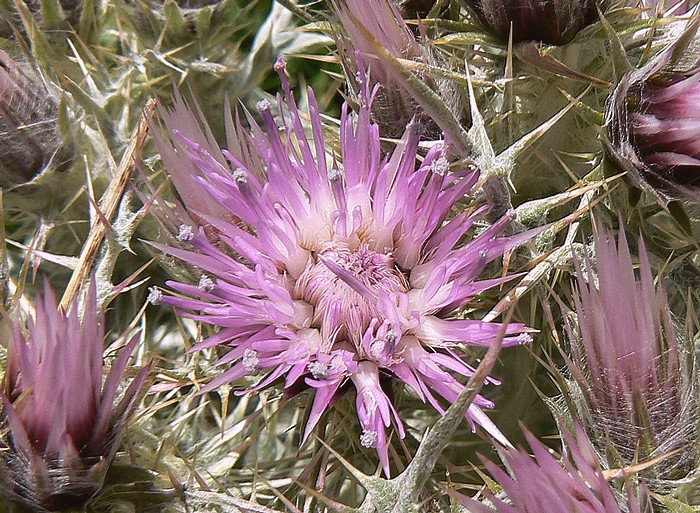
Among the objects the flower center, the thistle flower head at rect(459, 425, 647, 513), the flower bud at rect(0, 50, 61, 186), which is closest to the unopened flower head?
the flower center

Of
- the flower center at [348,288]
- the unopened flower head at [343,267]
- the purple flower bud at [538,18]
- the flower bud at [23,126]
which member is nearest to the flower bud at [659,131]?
the purple flower bud at [538,18]

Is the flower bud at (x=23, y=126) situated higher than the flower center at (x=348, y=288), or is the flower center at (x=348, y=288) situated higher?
the flower bud at (x=23, y=126)

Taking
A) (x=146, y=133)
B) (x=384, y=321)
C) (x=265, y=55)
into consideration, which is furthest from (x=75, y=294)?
(x=265, y=55)

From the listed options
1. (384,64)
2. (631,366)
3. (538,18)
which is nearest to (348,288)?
(384,64)

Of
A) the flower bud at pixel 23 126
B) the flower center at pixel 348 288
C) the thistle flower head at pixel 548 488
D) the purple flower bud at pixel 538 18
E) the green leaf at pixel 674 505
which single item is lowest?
the green leaf at pixel 674 505

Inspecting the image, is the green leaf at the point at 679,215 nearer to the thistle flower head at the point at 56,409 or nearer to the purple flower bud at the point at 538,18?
the purple flower bud at the point at 538,18

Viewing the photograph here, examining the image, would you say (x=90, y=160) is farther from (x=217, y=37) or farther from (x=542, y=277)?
(x=542, y=277)
